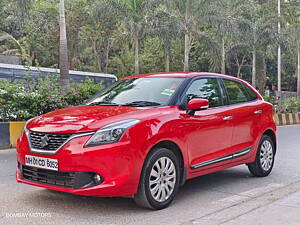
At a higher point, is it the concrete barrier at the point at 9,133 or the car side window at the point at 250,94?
the car side window at the point at 250,94

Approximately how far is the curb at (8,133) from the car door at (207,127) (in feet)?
17.9

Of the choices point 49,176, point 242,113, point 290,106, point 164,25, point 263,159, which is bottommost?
point 290,106

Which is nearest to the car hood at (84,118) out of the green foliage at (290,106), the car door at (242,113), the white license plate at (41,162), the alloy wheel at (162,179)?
the white license plate at (41,162)

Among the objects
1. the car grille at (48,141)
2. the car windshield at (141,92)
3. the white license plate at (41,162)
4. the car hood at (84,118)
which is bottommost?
the white license plate at (41,162)

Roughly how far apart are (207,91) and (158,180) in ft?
5.56

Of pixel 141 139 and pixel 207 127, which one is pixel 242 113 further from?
pixel 141 139

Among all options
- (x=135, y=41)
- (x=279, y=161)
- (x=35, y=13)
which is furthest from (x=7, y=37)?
(x=279, y=161)

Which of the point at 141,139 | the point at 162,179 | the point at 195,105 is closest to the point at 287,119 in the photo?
the point at 195,105

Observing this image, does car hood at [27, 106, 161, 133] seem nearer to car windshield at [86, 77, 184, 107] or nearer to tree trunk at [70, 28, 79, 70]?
car windshield at [86, 77, 184, 107]

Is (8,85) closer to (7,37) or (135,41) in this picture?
(135,41)

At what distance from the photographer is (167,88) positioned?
212 inches

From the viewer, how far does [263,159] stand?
668cm

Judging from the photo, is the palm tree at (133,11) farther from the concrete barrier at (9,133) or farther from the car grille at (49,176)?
the car grille at (49,176)

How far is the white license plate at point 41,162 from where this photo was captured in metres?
4.33
